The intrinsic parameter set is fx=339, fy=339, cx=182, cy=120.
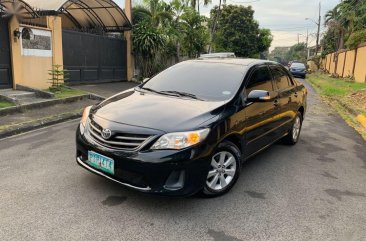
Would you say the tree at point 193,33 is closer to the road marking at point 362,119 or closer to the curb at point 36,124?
the road marking at point 362,119

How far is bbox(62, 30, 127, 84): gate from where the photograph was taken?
1302 cm

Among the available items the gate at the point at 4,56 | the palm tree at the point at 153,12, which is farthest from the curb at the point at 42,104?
the palm tree at the point at 153,12

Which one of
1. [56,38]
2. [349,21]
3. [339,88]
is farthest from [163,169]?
[349,21]

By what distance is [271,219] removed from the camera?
3521 mm

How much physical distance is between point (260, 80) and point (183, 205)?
2318mm

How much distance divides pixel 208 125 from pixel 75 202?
1668mm

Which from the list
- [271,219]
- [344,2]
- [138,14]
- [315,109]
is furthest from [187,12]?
[344,2]

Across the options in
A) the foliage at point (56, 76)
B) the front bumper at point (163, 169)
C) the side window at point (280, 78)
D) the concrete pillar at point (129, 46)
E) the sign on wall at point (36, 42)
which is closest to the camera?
the front bumper at point (163, 169)

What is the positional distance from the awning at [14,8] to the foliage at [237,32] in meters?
26.6

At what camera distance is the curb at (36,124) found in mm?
6457

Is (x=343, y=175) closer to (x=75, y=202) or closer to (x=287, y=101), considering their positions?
(x=287, y=101)

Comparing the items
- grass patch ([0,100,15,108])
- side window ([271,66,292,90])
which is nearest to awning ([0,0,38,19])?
grass patch ([0,100,15,108])

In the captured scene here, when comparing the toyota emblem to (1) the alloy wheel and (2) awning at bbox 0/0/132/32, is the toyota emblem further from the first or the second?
(2) awning at bbox 0/0/132/32

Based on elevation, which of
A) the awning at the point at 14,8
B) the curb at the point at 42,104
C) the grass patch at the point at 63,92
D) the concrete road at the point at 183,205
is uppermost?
the awning at the point at 14,8
